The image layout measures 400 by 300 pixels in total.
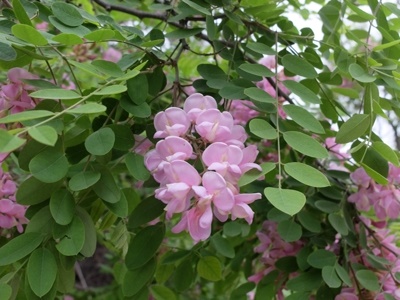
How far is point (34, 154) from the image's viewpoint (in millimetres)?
605

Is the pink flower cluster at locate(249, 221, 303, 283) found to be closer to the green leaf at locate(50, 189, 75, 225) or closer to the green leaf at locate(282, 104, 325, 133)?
the green leaf at locate(282, 104, 325, 133)

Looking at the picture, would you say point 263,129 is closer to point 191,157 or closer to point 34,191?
Answer: point 191,157

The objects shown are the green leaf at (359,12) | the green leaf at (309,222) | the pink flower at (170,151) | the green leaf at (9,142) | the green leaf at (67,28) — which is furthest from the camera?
the green leaf at (309,222)

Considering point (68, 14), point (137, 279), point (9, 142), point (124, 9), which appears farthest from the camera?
point (124, 9)

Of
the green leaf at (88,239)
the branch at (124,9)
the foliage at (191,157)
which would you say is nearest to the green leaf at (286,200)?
the foliage at (191,157)

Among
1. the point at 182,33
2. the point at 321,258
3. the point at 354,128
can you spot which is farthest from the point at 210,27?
the point at 321,258

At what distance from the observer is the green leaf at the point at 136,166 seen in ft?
2.10

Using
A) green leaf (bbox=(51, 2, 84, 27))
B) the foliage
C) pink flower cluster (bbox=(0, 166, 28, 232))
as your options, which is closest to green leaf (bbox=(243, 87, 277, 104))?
the foliage

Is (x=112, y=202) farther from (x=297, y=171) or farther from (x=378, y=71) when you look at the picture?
(x=378, y=71)

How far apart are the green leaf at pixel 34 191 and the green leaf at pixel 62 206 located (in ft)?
0.04

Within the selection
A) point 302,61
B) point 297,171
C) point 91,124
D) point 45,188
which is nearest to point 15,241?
point 45,188

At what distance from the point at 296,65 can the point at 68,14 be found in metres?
0.30

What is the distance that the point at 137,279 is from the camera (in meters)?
0.76

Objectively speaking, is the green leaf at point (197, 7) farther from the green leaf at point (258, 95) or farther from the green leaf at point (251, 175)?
the green leaf at point (251, 175)
